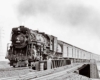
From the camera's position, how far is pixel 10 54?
516 inches

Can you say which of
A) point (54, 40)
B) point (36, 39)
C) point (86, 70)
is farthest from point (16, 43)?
point (86, 70)

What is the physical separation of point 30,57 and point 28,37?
1936 mm

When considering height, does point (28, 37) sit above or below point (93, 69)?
above

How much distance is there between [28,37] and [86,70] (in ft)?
42.1

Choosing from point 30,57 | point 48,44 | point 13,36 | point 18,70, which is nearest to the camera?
point 18,70

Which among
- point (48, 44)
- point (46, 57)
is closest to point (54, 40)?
point (48, 44)

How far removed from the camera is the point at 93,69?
1789cm

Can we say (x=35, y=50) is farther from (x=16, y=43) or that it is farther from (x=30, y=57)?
(x=16, y=43)

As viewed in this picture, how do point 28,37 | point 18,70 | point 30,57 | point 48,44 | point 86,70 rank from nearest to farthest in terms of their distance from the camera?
point 18,70 < point 30,57 < point 28,37 < point 48,44 < point 86,70

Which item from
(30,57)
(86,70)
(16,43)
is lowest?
(86,70)

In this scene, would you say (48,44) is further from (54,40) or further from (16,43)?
(16,43)

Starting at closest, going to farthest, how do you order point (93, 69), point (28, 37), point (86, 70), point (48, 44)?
point (28, 37) < point (48, 44) < point (93, 69) < point (86, 70)

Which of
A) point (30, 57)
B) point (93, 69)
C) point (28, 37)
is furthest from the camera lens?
point (93, 69)

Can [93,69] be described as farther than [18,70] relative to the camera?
Yes
